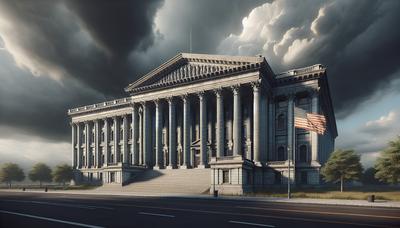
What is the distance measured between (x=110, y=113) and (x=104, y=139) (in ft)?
25.9

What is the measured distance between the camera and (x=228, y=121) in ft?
194

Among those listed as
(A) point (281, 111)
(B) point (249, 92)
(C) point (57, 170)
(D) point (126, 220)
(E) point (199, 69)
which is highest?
(E) point (199, 69)

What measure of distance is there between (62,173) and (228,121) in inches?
1847

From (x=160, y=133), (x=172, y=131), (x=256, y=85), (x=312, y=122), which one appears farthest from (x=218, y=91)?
(x=312, y=122)

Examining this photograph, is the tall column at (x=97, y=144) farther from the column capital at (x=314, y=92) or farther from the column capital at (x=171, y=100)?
the column capital at (x=314, y=92)

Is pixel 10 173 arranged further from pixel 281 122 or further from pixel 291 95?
pixel 291 95

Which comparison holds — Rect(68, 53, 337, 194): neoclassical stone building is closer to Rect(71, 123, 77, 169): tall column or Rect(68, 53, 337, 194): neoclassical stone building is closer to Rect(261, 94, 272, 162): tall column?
Rect(261, 94, 272, 162): tall column

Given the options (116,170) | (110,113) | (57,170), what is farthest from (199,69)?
(57,170)

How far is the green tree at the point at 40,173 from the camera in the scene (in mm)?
85056

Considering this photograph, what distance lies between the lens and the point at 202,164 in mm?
53188

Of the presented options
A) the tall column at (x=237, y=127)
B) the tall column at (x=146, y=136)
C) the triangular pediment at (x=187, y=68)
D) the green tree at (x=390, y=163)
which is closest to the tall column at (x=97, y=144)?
the triangular pediment at (x=187, y=68)

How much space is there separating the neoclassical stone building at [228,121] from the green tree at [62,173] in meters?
21.8

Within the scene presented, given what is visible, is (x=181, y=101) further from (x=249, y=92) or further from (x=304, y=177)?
(x=304, y=177)

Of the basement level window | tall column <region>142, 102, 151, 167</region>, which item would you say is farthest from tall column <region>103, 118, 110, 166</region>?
the basement level window
